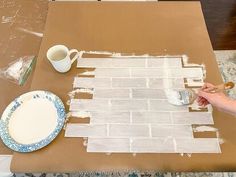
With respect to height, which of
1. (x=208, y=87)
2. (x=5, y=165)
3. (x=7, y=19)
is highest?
(x=208, y=87)

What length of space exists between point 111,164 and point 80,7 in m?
0.67

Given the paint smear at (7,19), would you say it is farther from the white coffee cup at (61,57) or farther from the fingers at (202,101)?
the fingers at (202,101)

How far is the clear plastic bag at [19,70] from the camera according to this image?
907 millimetres

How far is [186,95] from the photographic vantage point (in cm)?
80

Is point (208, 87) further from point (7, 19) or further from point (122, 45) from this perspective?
point (7, 19)

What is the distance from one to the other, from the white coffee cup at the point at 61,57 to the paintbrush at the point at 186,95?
1.08 ft

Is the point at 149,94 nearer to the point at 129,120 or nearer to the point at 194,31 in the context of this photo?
the point at 129,120

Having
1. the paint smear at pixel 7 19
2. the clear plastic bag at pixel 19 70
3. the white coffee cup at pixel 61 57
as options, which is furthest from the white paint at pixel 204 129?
the paint smear at pixel 7 19

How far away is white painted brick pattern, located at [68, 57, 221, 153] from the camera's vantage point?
0.73m

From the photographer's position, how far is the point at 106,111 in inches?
31.2

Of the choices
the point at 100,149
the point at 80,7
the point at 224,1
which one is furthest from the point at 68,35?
the point at 224,1

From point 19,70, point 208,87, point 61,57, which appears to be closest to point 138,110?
point 208,87

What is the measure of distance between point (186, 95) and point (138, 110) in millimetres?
149

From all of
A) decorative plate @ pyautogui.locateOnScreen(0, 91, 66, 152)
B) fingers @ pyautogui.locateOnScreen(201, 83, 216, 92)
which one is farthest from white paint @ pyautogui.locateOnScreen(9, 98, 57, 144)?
fingers @ pyautogui.locateOnScreen(201, 83, 216, 92)
